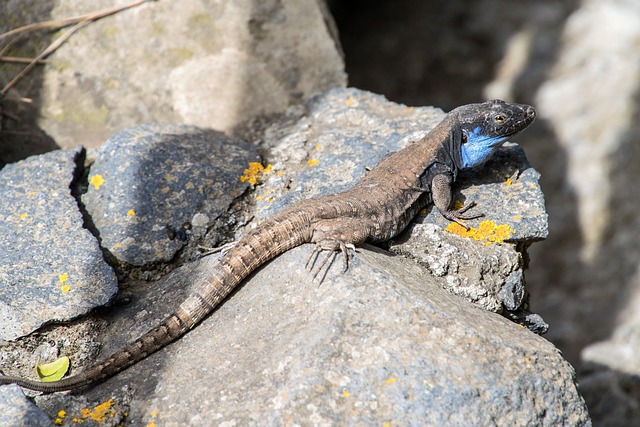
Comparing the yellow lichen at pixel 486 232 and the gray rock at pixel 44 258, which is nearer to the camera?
the gray rock at pixel 44 258

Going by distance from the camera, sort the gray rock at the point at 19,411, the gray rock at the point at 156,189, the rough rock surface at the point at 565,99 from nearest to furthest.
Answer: the gray rock at the point at 19,411, the gray rock at the point at 156,189, the rough rock surface at the point at 565,99

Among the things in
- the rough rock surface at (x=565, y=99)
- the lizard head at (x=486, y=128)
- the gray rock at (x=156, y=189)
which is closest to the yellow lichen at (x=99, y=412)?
the gray rock at (x=156, y=189)

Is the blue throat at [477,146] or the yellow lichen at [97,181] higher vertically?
the yellow lichen at [97,181]

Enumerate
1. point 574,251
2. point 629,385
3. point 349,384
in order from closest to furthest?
point 349,384, point 629,385, point 574,251

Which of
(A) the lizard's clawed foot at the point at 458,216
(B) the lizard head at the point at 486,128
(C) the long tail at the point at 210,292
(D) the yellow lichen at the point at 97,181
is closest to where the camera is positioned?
(C) the long tail at the point at 210,292

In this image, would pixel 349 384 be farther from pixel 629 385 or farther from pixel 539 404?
pixel 629 385

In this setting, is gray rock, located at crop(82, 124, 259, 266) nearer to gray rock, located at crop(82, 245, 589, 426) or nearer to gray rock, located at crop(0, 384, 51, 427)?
gray rock, located at crop(82, 245, 589, 426)

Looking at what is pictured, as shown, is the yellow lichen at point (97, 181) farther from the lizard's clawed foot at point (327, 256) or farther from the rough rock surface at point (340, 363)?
the lizard's clawed foot at point (327, 256)

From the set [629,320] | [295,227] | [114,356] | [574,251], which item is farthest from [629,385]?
[114,356]

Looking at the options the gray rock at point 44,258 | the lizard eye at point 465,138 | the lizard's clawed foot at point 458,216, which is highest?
the gray rock at point 44,258
